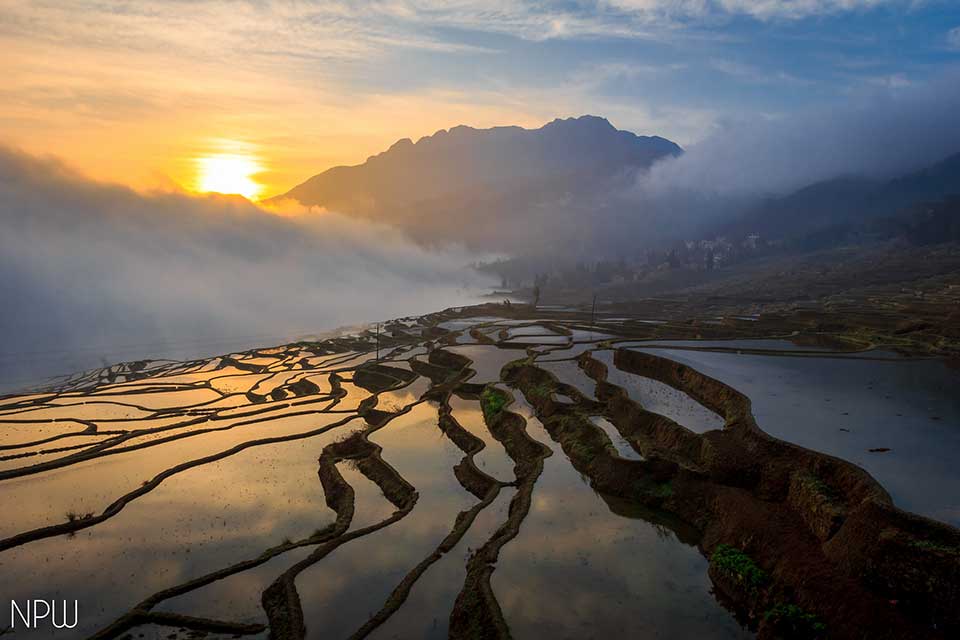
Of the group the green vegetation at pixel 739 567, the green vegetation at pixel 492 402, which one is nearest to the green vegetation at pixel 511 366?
the green vegetation at pixel 492 402

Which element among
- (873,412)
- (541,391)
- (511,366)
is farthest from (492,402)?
(873,412)

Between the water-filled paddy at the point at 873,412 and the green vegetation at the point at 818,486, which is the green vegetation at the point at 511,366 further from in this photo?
the green vegetation at the point at 818,486

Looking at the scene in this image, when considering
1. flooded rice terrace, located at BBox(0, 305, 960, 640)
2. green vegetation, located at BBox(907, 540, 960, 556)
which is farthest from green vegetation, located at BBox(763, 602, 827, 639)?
green vegetation, located at BBox(907, 540, 960, 556)

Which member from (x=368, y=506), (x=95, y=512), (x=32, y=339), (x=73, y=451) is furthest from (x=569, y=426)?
(x=32, y=339)

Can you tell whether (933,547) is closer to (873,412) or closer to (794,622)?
(794,622)

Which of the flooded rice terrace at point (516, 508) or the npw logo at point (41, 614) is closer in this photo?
the flooded rice terrace at point (516, 508)

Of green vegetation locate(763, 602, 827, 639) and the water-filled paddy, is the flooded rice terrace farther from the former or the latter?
the water-filled paddy
